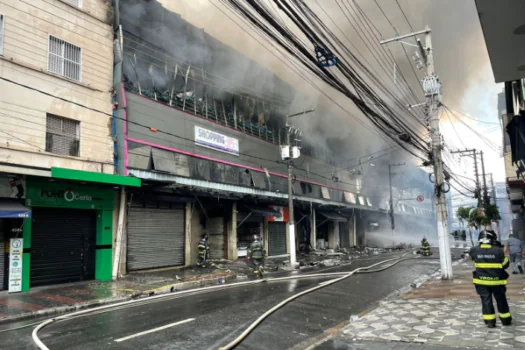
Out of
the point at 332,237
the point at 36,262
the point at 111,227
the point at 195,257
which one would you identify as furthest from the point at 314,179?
the point at 36,262

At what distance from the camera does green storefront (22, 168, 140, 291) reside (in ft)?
37.3

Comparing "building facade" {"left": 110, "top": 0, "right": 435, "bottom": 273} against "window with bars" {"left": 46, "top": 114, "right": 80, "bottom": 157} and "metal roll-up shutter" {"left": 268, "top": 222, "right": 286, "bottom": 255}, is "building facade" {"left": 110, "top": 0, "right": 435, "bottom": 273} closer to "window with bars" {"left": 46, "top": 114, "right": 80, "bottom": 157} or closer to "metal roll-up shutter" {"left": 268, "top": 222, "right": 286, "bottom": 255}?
"metal roll-up shutter" {"left": 268, "top": 222, "right": 286, "bottom": 255}

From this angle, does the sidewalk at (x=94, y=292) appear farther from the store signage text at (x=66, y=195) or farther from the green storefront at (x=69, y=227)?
the store signage text at (x=66, y=195)

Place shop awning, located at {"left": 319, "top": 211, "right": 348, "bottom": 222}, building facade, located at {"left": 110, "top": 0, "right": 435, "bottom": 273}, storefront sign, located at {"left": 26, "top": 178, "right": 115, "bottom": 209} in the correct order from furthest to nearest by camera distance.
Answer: shop awning, located at {"left": 319, "top": 211, "right": 348, "bottom": 222} < building facade, located at {"left": 110, "top": 0, "right": 435, "bottom": 273} < storefront sign, located at {"left": 26, "top": 178, "right": 115, "bottom": 209}

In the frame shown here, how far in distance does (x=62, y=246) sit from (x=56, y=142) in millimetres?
3340

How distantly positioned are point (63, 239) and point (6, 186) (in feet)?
8.67

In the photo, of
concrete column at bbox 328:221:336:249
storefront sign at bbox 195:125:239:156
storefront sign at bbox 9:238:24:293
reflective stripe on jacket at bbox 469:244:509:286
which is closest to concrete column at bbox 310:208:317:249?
concrete column at bbox 328:221:336:249

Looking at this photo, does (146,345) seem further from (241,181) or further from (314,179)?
(314,179)

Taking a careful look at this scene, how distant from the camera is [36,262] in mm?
11680

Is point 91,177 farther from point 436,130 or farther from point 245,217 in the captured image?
point 436,130

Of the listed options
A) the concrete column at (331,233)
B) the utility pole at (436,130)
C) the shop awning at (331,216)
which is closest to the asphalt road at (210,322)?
the utility pole at (436,130)

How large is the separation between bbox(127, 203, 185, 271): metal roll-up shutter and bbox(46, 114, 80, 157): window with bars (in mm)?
3374

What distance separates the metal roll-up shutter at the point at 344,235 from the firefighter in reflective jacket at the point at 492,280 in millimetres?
27603

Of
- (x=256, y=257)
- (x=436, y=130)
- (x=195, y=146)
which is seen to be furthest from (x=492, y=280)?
(x=195, y=146)
